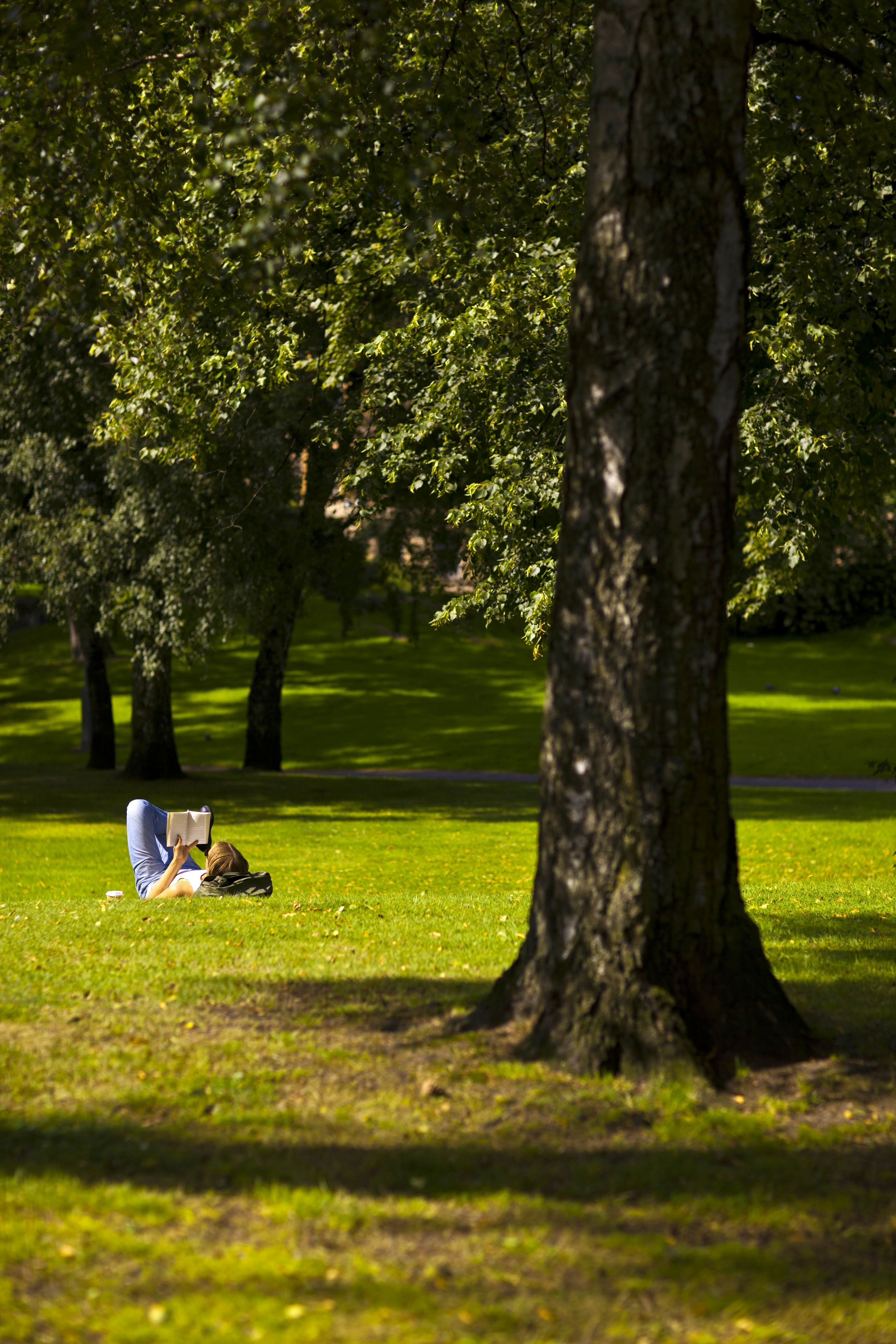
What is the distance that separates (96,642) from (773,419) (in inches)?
807

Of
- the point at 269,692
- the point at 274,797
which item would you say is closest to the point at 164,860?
the point at 274,797

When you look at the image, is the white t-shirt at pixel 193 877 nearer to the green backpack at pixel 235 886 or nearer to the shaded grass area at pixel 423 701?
the green backpack at pixel 235 886

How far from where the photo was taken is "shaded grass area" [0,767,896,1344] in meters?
3.38

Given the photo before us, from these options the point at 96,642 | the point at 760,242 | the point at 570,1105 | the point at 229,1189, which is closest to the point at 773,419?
the point at 760,242

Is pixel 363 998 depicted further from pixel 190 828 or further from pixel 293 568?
pixel 293 568

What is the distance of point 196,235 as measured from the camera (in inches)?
442

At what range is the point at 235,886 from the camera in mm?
11383

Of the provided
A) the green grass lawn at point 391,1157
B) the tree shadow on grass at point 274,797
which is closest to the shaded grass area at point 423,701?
→ the tree shadow on grass at point 274,797

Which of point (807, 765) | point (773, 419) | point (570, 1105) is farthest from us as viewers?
point (807, 765)

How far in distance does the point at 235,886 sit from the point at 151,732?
53.1 ft

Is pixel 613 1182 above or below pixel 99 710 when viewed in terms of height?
below

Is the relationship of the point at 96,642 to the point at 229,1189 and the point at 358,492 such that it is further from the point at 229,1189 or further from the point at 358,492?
the point at 229,1189

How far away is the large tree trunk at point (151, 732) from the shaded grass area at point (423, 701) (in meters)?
6.15

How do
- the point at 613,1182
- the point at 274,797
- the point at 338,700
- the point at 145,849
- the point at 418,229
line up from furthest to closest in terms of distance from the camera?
the point at 338,700 → the point at 274,797 → the point at 145,849 → the point at 418,229 → the point at 613,1182
